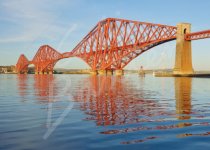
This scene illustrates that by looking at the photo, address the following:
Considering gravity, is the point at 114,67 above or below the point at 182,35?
below

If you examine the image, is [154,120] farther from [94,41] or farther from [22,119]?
[94,41]

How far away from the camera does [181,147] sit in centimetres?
758

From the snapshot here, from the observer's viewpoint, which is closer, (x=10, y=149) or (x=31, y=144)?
(x=10, y=149)

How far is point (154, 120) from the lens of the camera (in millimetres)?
11617

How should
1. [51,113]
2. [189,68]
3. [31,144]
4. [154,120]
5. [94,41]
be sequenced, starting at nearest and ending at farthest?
[31,144] < [154,120] < [51,113] < [189,68] < [94,41]

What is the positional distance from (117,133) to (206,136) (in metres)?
2.66

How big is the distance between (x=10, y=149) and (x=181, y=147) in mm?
4290

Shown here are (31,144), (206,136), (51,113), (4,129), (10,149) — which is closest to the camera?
(10,149)

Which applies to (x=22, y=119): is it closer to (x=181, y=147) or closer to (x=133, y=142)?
(x=133, y=142)

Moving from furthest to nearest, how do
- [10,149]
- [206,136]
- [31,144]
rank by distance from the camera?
[206,136] < [31,144] < [10,149]

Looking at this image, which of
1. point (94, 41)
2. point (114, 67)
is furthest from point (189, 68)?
point (94, 41)

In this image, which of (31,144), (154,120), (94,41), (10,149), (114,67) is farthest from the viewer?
(94,41)

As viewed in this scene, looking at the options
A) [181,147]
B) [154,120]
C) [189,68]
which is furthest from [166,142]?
[189,68]

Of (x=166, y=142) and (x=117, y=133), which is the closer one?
(x=166, y=142)
